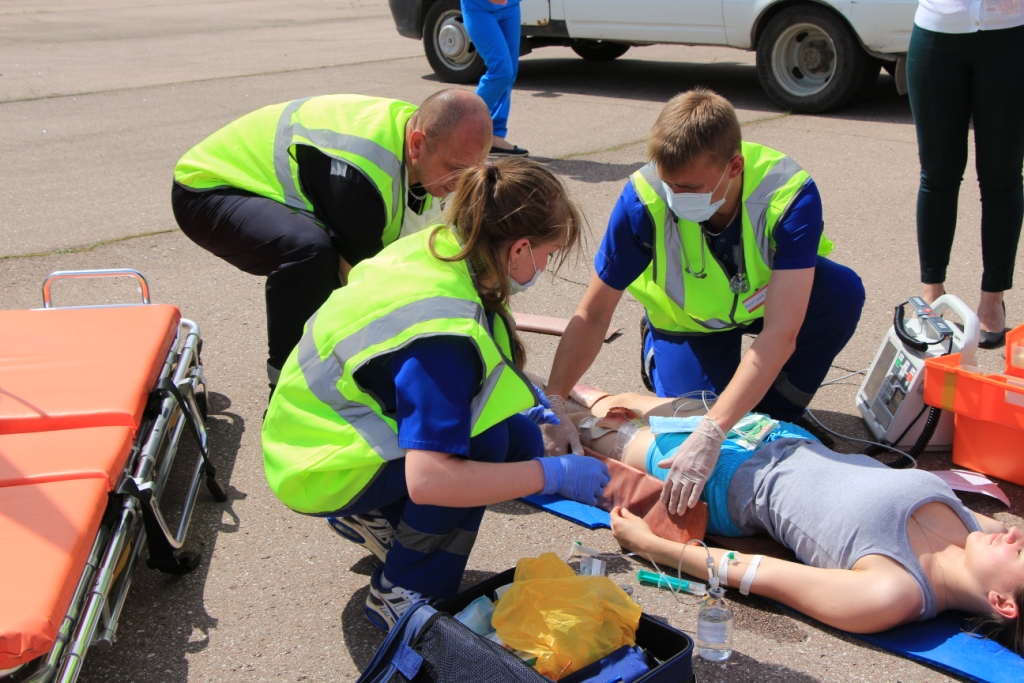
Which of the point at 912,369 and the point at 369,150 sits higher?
the point at 369,150

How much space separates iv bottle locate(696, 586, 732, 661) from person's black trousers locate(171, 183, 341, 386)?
5.69 feet

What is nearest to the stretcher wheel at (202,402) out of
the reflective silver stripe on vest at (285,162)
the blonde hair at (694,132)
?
the reflective silver stripe on vest at (285,162)

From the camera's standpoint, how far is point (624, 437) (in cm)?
310

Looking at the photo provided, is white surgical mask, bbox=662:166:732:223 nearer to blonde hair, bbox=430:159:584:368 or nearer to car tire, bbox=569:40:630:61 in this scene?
blonde hair, bbox=430:159:584:368

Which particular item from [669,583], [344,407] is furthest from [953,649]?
[344,407]

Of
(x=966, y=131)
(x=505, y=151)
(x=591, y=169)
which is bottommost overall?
(x=591, y=169)

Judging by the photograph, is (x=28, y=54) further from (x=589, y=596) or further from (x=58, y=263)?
(x=589, y=596)

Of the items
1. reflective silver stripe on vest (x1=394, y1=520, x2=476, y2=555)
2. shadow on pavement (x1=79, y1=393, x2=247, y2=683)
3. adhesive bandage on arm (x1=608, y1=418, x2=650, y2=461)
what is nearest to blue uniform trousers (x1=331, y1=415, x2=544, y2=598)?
reflective silver stripe on vest (x1=394, y1=520, x2=476, y2=555)

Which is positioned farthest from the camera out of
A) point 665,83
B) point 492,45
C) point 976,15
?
point 665,83

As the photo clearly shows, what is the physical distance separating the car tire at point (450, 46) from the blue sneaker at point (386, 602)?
285 inches

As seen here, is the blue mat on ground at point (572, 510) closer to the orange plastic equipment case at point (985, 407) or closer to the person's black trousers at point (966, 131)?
the orange plastic equipment case at point (985, 407)

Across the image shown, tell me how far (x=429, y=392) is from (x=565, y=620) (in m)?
0.58

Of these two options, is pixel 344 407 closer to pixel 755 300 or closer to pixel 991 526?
pixel 755 300

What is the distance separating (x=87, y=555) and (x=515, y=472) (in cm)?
A: 98
